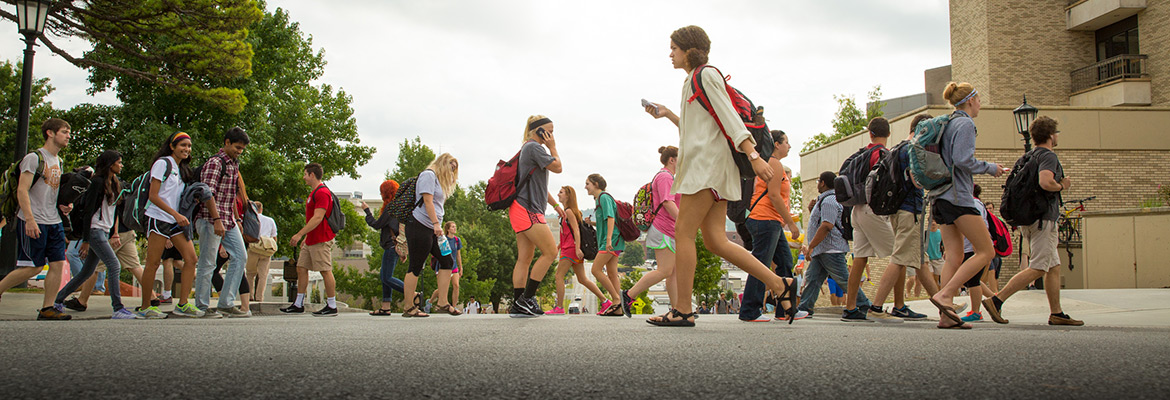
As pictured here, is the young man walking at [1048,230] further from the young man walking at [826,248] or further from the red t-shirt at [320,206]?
the red t-shirt at [320,206]

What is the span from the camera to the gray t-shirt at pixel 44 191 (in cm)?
708

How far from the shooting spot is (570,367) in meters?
2.99

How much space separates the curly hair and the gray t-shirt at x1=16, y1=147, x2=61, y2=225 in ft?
18.8

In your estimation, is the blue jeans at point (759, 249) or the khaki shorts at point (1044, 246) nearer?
the khaki shorts at point (1044, 246)

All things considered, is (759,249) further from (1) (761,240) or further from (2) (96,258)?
(2) (96,258)

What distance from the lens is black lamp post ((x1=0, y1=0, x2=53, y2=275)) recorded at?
9.23 meters

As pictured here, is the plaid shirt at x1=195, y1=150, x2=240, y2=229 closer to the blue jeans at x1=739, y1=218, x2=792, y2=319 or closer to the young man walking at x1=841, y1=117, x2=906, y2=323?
the blue jeans at x1=739, y1=218, x2=792, y2=319

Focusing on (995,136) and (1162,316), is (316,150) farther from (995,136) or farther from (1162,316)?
(1162,316)

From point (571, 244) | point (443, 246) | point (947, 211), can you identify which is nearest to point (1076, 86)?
point (571, 244)

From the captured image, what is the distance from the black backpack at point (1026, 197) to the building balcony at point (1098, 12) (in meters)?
25.8

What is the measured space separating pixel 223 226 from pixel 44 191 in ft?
4.91

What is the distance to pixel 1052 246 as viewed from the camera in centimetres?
662

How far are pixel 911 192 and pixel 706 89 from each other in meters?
2.99

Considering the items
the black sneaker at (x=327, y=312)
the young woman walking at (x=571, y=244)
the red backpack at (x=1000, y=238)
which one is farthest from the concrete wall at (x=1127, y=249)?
the black sneaker at (x=327, y=312)
